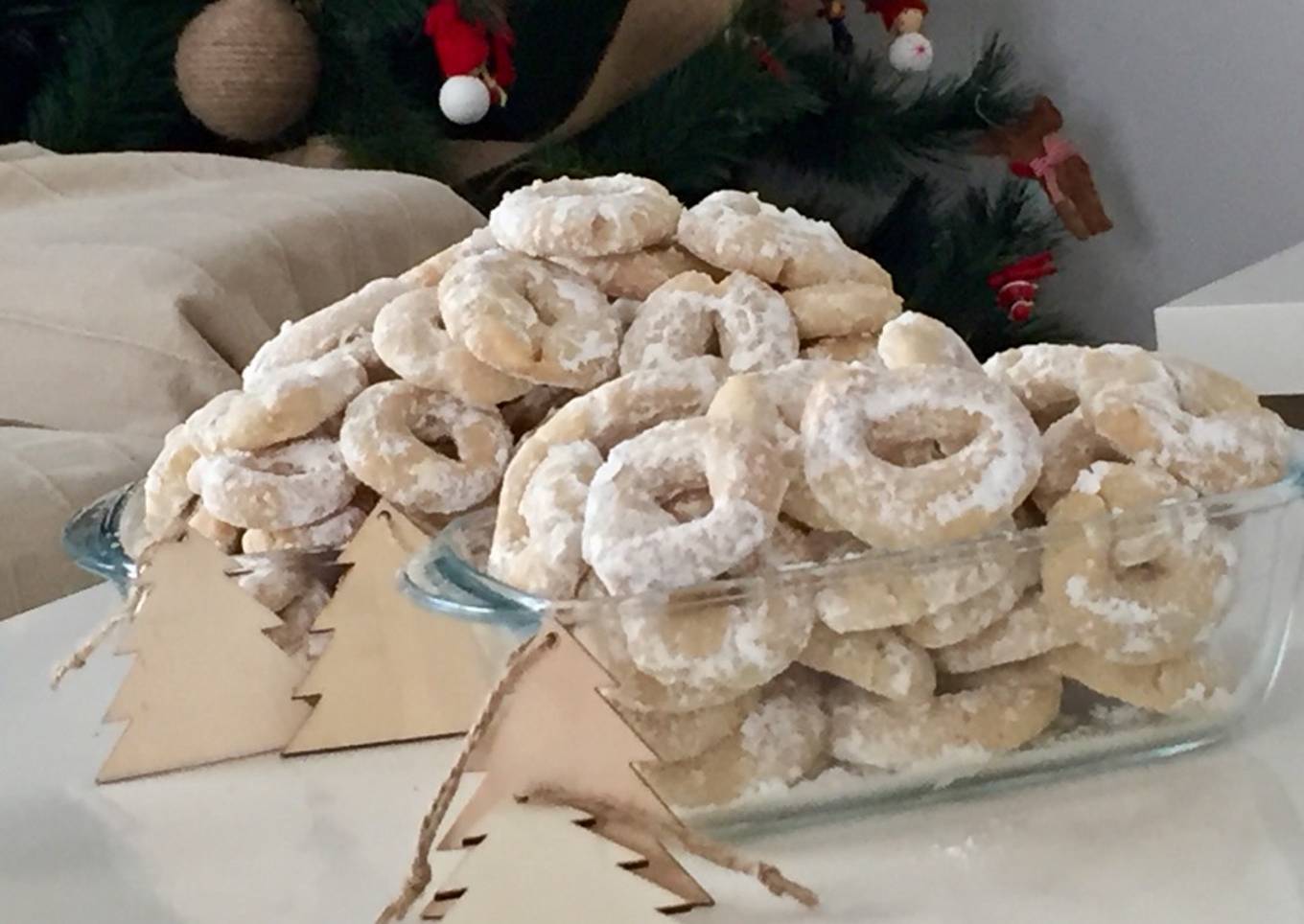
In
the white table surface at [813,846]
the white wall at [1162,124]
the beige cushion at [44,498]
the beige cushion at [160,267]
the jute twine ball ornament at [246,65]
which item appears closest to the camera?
the white table surface at [813,846]

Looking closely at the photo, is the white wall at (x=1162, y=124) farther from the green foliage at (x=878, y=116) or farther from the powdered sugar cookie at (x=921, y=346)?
the powdered sugar cookie at (x=921, y=346)

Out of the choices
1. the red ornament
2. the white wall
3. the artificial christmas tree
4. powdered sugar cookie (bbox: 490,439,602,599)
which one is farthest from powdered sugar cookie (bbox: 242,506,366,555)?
the white wall

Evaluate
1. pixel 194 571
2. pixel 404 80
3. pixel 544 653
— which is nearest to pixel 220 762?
pixel 194 571

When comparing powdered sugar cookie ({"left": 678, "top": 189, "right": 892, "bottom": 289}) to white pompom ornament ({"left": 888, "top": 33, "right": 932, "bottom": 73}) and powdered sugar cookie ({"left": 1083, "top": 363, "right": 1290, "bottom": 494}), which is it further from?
white pompom ornament ({"left": 888, "top": 33, "right": 932, "bottom": 73})

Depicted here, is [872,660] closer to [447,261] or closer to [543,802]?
[543,802]

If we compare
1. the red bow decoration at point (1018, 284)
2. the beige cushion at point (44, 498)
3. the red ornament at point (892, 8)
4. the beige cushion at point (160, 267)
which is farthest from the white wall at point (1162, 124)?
the beige cushion at point (44, 498)
